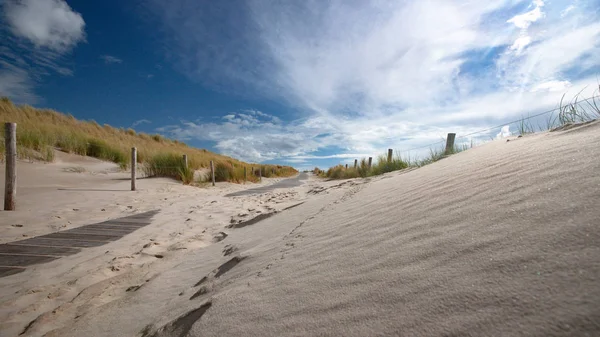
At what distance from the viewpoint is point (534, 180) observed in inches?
48.5

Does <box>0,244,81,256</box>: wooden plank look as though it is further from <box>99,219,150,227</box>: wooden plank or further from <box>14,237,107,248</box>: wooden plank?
<box>99,219,150,227</box>: wooden plank

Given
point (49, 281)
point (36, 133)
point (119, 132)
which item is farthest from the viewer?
point (119, 132)

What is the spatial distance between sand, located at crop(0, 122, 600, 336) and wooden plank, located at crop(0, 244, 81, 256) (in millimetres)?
668

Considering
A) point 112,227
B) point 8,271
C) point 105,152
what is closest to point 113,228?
point 112,227

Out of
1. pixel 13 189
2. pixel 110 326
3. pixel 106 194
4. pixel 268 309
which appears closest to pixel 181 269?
pixel 110 326

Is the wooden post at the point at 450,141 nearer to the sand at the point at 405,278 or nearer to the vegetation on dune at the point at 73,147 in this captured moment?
the sand at the point at 405,278

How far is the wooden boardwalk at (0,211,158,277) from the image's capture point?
2634 millimetres

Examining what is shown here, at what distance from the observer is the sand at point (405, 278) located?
0.60 metres

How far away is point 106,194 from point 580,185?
951cm

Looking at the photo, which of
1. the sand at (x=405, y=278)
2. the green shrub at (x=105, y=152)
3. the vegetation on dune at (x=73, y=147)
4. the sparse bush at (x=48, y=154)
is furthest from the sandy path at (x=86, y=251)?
the green shrub at (x=105, y=152)

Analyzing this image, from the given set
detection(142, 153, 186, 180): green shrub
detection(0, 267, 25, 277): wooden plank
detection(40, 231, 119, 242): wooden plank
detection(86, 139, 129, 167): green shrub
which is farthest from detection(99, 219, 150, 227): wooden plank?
detection(86, 139, 129, 167): green shrub

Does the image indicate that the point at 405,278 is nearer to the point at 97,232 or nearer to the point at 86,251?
the point at 86,251

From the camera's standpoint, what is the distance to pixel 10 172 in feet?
17.4

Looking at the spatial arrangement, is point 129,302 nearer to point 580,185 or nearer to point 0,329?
point 0,329
